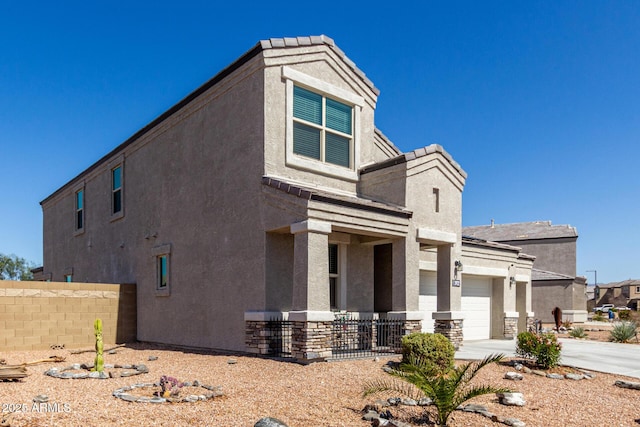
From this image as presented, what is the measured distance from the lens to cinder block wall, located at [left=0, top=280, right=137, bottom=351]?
17125 millimetres

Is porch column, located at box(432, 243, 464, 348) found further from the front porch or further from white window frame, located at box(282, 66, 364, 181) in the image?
white window frame, located at box(282, 66, 364, 181)

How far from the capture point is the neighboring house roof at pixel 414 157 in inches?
594

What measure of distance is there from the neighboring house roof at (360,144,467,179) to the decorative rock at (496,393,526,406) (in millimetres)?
7489

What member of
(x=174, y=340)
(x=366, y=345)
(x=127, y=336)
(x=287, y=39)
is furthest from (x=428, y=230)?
(x=127, y=336)

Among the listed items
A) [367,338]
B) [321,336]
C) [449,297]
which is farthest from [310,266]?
[449,297]

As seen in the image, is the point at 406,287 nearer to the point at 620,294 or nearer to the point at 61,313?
the point at 61,313

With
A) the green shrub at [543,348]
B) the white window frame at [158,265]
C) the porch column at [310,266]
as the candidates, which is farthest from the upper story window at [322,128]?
the green shrub at [543,348]

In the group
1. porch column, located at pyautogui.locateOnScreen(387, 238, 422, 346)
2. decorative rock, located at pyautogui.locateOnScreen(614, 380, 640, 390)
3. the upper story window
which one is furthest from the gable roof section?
decorative rock, located at pyautogui.locateOnScreen(614, 380, 640, 390)

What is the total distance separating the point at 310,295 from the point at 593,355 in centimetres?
939

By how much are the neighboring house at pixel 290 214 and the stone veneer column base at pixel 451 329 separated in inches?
1.3

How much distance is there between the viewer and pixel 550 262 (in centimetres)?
3922

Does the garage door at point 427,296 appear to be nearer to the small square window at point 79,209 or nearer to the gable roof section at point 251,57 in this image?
the gable roof section at point 251,57

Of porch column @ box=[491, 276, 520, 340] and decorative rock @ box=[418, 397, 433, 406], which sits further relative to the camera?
porch column @ box=[491, 276, 520, 340]

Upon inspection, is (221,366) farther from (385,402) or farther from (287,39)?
(287,39)
